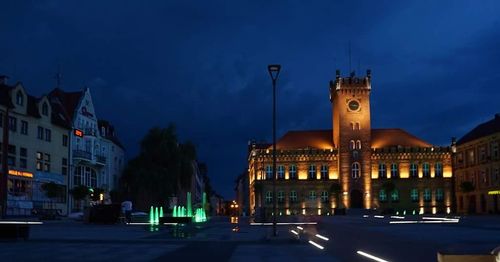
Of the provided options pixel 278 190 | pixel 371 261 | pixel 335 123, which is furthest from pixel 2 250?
pixel 335 123

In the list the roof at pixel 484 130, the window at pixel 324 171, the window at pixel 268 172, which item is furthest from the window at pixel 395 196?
the window at pixel 268 172

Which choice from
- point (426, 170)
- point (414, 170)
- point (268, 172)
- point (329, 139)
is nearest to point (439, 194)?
point (426, 170)

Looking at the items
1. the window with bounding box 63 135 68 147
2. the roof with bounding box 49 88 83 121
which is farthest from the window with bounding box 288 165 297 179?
the window with bounding box 63 135 68 147

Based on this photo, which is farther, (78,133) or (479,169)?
(479,169)

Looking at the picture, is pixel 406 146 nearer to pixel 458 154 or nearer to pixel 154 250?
pixel 458 154

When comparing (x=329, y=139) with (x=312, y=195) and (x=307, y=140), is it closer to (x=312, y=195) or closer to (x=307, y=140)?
(x=307, y=140)

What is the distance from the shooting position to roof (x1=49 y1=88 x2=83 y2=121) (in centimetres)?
7531

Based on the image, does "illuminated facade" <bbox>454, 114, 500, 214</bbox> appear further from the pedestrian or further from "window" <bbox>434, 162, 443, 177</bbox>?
the pedestrian

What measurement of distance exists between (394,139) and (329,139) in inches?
445

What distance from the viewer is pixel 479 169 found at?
8531 centimetres

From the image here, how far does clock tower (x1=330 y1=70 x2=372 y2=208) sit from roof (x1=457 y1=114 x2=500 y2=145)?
1534cm

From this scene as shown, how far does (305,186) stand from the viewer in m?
102

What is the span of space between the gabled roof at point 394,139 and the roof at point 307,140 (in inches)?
313

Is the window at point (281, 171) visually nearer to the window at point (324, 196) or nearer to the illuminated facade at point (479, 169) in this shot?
the window at point (324, 196)
